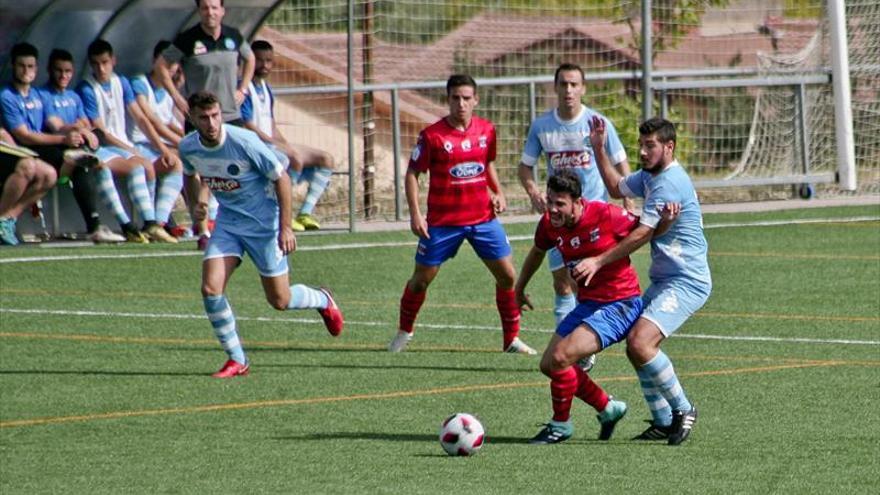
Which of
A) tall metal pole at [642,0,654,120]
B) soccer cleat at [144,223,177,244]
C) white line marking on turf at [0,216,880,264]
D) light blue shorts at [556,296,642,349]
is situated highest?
tall metal pole at [642,0,654,120]

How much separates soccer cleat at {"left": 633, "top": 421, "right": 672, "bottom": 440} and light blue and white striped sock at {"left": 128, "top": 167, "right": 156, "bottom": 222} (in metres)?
10.5

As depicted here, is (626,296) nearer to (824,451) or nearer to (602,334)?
(602,334)

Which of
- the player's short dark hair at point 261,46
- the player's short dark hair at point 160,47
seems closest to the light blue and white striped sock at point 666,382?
the player's short dark hair at point 160,47

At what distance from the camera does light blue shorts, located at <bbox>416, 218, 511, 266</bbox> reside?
13.0m

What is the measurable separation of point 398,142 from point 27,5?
4.49 meters

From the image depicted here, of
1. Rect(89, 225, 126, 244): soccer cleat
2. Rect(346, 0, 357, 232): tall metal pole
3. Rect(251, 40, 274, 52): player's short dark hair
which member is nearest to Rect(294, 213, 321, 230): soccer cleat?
Rect(346, 0, 357, 232): tall metal pole

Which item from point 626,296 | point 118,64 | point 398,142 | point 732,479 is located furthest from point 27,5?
point 732,479

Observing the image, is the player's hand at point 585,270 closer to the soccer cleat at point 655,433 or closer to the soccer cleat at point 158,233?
the soccer cleat at point 655,433

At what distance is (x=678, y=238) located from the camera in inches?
391

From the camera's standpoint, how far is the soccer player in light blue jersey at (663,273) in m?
9.54

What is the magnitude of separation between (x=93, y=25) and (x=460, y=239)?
845cm

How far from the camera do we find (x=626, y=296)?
980cm

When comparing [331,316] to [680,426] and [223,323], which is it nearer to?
[223,323]

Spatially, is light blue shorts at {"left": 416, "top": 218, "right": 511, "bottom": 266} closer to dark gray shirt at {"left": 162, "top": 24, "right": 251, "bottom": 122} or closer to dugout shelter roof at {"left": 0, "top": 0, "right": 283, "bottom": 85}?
dark gray shirt at {"left": 162, "top": 24, "right": 251, "bottom": 122}
